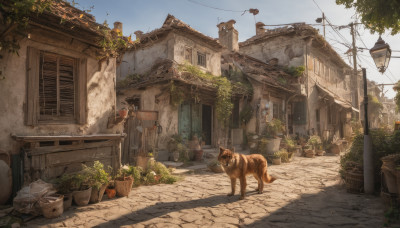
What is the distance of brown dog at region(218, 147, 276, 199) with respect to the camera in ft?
17.2

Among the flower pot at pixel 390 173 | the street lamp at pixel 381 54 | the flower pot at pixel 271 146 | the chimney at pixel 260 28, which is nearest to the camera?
the flower pot at pixel 390 173

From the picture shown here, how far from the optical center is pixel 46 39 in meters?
5.32

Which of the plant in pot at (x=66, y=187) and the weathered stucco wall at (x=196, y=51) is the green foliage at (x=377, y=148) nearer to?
the plant in pot at (x=66, y=187)

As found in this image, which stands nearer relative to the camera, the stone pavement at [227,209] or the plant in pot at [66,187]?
the stone pavement at [227,209]

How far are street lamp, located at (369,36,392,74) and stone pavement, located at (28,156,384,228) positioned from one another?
3.07 metres

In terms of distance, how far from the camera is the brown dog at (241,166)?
524cm

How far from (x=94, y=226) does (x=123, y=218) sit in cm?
51

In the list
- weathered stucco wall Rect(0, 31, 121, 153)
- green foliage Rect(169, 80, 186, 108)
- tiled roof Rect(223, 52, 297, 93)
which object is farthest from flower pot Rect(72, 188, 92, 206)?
tiled roof Rect(223, 52, 297, 93)

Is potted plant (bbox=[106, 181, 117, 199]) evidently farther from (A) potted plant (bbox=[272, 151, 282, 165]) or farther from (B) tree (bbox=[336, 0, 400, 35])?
(A) potted plant (bbox=[272, 151, 282, 165])

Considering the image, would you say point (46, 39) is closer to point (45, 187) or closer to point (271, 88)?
point (45, 187)

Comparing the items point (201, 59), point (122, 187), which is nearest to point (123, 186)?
point (122, 187)

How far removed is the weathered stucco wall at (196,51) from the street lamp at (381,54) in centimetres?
779

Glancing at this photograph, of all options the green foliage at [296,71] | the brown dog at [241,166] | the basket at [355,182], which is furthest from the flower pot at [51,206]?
the green foliage at [296,71]

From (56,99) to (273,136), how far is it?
32.8 ft
